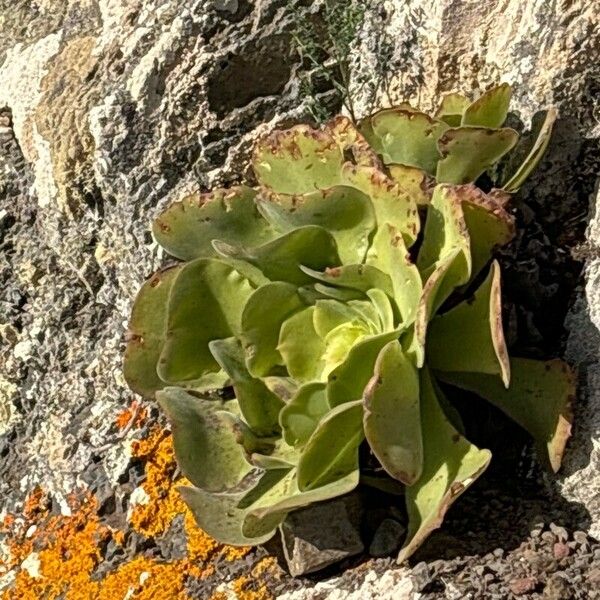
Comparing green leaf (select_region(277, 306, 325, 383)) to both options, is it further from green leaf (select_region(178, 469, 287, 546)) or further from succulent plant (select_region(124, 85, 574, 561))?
green leaf (select_region(178, 469, 287, 546))

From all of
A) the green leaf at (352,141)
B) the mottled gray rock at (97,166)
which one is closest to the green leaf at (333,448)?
the green leaf at (352,141)

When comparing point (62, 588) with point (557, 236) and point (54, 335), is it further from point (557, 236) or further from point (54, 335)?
point (557, 236)

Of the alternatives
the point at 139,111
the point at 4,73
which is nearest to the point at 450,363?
the point at 139,111

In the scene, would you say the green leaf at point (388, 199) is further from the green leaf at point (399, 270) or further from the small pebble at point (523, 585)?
the small pebble at point (523, 585)

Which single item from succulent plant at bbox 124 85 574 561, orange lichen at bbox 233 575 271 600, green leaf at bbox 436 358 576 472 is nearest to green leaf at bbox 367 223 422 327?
succulent plant at bbox 124 85 574 561

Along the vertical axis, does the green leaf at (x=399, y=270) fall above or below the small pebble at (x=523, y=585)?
above

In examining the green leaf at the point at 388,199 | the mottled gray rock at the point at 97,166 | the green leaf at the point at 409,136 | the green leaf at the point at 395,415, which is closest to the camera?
the green leaf at the point at 395,415

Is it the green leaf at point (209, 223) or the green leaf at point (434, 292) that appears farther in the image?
the green leaf at point (209, 223)
